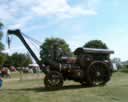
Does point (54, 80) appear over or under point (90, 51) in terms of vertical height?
under

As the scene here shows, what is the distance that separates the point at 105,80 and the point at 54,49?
12.9 ft

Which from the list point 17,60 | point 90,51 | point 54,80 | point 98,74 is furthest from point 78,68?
point 17,60

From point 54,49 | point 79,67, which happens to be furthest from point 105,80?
point 54,49

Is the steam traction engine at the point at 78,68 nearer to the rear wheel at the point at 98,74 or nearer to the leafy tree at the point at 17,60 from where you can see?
the rear wheel at the point at 98,74

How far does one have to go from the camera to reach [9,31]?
923 inches

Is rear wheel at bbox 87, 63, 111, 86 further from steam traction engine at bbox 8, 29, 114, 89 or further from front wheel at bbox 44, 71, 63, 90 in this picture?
front wheel at bbox 44, 71, 63, 90

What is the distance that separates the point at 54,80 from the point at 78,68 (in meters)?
1.86

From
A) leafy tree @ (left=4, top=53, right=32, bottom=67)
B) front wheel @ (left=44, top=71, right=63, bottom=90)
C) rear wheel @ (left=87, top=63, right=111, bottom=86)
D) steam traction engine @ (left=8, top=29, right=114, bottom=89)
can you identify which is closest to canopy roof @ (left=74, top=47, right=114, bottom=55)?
steam traction engine @ (left=8, top=29, right=114, bottom=89)

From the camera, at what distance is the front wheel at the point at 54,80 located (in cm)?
2153

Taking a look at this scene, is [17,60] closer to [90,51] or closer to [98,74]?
[98,74]

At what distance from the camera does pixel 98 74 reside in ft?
76.0

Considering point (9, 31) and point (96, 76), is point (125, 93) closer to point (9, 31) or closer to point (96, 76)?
point (96, 76)

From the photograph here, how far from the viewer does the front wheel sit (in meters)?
21.5

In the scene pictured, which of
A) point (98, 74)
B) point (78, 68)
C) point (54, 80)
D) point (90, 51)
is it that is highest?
point (90, 51)
